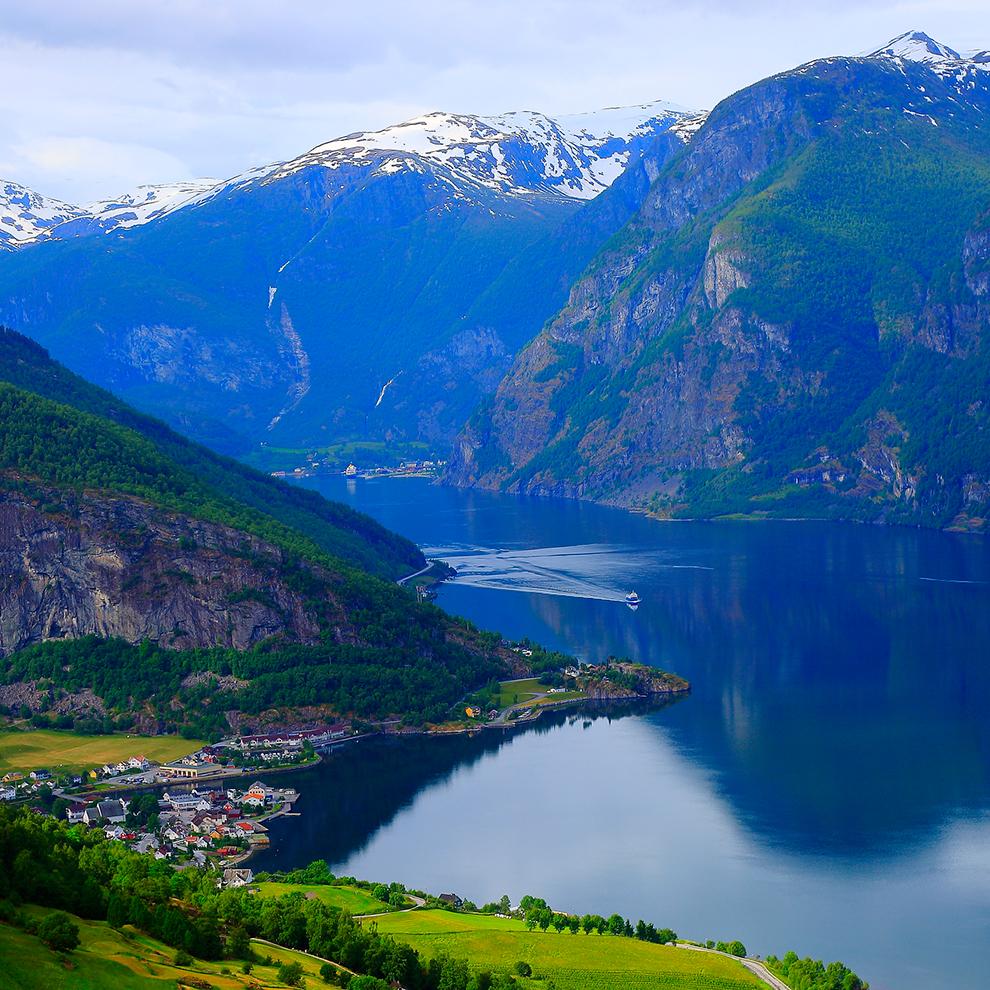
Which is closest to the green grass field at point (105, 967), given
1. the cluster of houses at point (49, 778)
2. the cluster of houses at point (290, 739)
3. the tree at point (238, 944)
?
the tree at point (238, 944)

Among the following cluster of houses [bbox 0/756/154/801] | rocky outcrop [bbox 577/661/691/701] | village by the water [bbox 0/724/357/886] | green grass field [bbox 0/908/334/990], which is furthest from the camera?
rocky outcrop [bbox 577/661/691/701]

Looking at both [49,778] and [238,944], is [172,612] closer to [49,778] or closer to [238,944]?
[49,778]

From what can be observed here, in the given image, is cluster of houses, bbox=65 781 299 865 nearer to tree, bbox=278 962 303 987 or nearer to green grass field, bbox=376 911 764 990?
green grass field, bbox=376 911 764 990

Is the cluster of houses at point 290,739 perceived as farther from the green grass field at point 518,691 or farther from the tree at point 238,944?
the tree at point 238,944

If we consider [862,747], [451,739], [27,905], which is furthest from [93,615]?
[27,905]

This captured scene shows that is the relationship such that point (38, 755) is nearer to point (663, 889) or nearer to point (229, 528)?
point (229, 528)

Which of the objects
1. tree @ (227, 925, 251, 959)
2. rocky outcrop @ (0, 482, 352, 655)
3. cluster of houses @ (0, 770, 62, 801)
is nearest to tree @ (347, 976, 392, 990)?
tree @ (227, 925, 251, 959)
